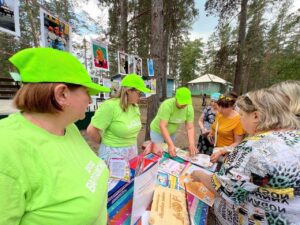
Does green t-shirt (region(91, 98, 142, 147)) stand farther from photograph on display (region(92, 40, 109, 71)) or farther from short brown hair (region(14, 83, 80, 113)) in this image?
photograph on display (region(92, 40, 109, 71))

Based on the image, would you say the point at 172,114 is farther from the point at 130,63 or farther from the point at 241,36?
the point at 241,36

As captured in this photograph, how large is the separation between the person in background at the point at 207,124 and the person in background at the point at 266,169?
1.88m

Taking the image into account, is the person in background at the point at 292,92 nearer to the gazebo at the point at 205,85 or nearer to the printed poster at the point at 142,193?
the printed poster at the point at 142,193

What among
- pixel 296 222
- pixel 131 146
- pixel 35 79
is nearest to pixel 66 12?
pixel 131 146

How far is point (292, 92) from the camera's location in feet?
3.56

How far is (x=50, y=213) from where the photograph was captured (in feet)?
2.14

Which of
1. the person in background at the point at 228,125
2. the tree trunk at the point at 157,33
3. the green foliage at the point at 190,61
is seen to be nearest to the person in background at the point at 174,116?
the person in background at the point at 228,125

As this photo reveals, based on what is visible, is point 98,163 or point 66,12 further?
point 66,12

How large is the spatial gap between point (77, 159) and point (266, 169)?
2.81ft

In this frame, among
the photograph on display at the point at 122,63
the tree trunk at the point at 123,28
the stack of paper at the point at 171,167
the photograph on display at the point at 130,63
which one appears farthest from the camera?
the tree trunk at the point at 123,28

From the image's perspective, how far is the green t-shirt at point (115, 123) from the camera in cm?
189

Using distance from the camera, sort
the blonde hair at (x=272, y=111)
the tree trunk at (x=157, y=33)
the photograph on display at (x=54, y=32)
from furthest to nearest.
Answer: the tree trunk at (x=157, y=33), the photograph on display at (x=54, y=32), the blonde hair at (x=272, y=111)

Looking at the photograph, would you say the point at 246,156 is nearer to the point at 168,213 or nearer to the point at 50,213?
the point at 168,213

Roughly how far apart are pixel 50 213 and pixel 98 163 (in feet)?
1.13
